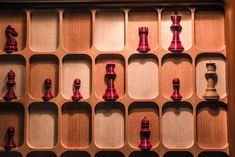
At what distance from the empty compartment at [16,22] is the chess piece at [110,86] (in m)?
0.35

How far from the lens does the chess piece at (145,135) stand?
1.24 meters

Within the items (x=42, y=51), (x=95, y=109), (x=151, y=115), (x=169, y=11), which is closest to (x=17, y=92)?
(x=42, y=51)

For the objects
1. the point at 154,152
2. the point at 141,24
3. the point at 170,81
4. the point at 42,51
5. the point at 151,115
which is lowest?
the point at 154,152

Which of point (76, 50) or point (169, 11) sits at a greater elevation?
point (169, 11)

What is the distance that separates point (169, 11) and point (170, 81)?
27cm

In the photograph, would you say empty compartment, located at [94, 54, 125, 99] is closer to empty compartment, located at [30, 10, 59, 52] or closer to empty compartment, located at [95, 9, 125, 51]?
empty compartment, located at [95, 9, 125, 51]

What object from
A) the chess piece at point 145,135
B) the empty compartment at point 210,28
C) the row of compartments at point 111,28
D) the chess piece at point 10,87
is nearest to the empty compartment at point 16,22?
the row of compartments at point 111,28

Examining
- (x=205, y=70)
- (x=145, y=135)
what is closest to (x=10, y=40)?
(x=145, y=135)

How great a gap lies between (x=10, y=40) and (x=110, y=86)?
416 millimetres

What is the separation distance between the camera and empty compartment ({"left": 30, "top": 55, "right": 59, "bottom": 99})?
51.8 inches

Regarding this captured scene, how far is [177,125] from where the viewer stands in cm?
128

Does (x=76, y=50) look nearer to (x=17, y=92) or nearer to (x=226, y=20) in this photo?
(x=17, y=92)

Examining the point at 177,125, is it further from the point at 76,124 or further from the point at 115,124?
the point at 76,124

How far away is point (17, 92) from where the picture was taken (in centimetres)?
131
